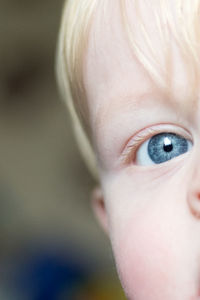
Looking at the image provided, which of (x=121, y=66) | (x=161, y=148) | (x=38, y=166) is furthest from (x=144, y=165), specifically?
(x=38, y=166)

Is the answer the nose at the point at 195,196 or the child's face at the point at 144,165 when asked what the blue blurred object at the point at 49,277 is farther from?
the nose at the point at 195,196

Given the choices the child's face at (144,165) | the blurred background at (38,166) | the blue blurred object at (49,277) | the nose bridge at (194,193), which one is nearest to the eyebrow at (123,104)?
the child's face at (144,165)

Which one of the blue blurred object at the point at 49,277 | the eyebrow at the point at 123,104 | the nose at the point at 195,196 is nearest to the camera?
the nose at the point at 195,196

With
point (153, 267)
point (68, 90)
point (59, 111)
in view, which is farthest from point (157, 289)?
point (59, 111)

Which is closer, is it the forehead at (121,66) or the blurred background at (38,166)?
the forehead at (121,66)

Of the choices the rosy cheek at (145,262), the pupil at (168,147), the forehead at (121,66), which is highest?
the forehead at (121,66)

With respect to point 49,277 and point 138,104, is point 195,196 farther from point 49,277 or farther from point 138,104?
point 49,277
